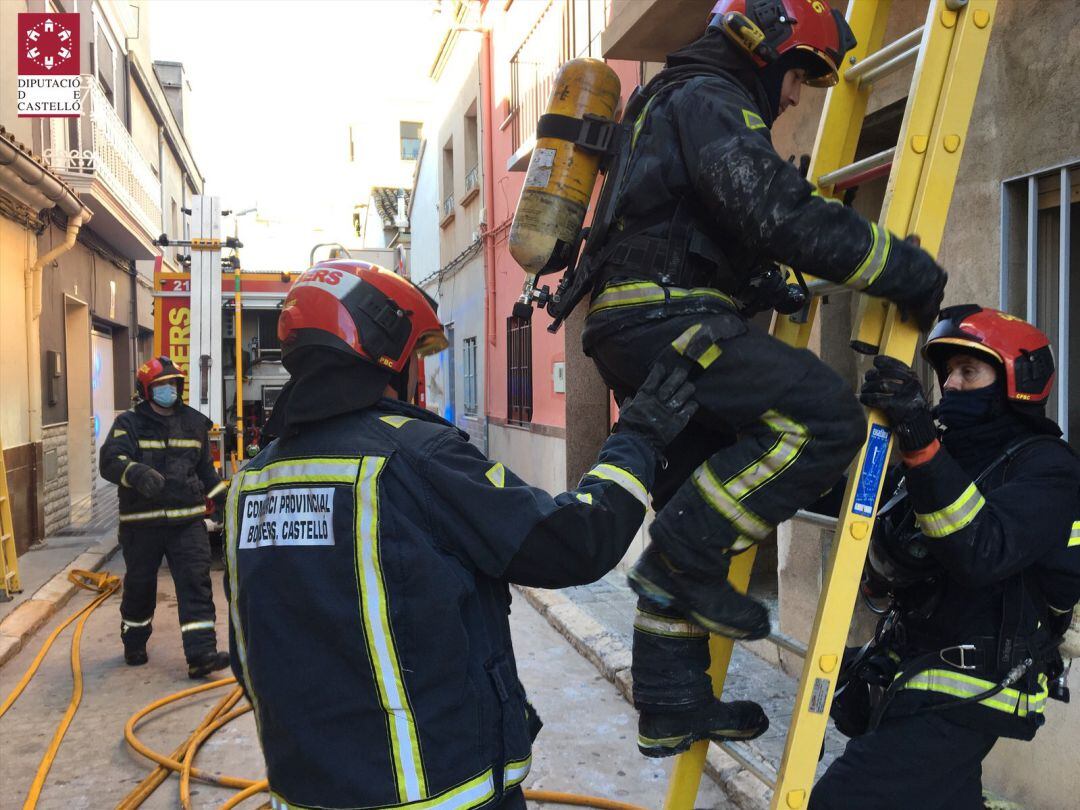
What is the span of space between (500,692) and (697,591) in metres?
0.47

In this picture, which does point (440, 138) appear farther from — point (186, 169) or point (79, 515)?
point (186, 169)

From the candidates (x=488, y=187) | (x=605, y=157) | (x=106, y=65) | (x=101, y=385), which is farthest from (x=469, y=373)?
(x=605, y=157)

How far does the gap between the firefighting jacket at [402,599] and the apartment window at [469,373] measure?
12.1 metres

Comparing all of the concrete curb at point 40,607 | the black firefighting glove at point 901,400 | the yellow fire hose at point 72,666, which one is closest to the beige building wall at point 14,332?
the concrete curb at point 40,607

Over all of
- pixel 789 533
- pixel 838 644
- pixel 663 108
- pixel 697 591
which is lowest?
pixel 789 533

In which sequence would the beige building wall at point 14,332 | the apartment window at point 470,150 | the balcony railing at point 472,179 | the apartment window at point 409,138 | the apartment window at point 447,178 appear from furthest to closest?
the apartment window at point 409,138, the apartment window at point 447,178, the apartment window at point 470,150, the balcony railing at point 472,179, the beige building wall at point 14,332

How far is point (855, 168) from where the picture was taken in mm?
2170

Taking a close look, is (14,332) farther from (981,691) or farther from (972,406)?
(981,691)

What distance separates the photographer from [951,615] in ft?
7.14

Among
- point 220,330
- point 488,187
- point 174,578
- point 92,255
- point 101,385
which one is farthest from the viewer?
point 101,385

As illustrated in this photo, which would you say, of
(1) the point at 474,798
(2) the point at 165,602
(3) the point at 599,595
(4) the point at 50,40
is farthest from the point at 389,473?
(4) the point at 50,40

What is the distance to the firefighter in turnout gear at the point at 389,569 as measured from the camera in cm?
171

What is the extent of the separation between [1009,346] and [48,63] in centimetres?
915

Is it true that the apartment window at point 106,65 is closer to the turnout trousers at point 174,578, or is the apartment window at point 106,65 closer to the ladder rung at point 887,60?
the turnout trousers at point 174,578
